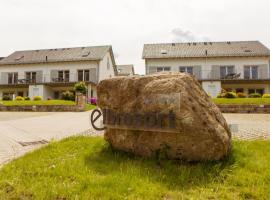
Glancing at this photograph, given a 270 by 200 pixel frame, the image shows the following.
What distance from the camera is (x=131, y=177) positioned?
3506 mm

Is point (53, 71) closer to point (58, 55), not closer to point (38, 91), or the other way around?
point (58, 55)

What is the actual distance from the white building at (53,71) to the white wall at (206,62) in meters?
6.94

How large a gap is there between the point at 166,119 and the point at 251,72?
30.5 m

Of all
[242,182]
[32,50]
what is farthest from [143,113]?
[32,50]

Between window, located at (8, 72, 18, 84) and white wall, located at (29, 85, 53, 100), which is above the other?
window, located at (8, 72, 18, 84)

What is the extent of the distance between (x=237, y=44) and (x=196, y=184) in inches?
1346

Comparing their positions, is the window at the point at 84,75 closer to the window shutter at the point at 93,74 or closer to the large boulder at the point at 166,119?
the window shutter at the point at 93,74

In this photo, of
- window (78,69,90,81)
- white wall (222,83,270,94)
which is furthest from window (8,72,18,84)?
white wall (222,83,270,94)

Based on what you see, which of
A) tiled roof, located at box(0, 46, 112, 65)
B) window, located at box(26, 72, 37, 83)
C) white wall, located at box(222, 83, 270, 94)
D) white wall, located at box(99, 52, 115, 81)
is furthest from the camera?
window, located at box(26, 72, 37, 83)

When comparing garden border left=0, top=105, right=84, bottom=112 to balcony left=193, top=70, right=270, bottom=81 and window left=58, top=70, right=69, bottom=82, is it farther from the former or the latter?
balcony left=193, top=70, right=270, bottom=81

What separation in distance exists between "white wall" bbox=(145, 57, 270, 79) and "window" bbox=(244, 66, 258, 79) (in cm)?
50

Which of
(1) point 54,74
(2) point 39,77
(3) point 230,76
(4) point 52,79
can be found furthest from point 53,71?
(3) point 230,76

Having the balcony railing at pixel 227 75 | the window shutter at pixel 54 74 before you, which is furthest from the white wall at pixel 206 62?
the window shutter at pixel 54 74

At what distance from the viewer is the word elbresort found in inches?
157
